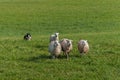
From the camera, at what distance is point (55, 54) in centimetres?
1481

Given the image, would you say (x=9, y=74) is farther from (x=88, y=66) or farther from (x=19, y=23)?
(x=19, y=23)

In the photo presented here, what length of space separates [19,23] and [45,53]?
2353 cm

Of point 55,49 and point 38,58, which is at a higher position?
point 55,49

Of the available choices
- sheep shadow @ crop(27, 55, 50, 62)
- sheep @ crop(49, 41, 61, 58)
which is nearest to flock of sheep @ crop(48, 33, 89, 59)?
sheep @ crop(49, 41, 61, 58)

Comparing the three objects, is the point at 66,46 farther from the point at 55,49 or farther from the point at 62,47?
the point at 55,49

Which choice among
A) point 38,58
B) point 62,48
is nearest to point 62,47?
point 62,48

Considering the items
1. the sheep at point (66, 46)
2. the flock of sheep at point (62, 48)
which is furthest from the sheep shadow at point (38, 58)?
the sheep at point (66, 46)

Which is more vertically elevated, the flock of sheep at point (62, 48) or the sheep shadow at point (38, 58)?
the flock of sheep at point (62, 48)

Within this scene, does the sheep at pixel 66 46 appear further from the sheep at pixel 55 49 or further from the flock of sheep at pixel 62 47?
the sheep at pixel 55 49

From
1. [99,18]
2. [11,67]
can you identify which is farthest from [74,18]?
[11,67]

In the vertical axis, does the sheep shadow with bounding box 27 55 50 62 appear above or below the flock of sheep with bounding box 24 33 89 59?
below

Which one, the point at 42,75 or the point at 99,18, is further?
the point at 99,18

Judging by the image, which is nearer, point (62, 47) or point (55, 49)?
point (55, 49)

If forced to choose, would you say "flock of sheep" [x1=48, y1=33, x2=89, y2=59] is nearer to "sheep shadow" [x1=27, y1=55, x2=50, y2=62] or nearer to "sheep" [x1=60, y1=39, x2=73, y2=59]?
"sheep" [x1=60, y1=39, x2=73, y2=59]
